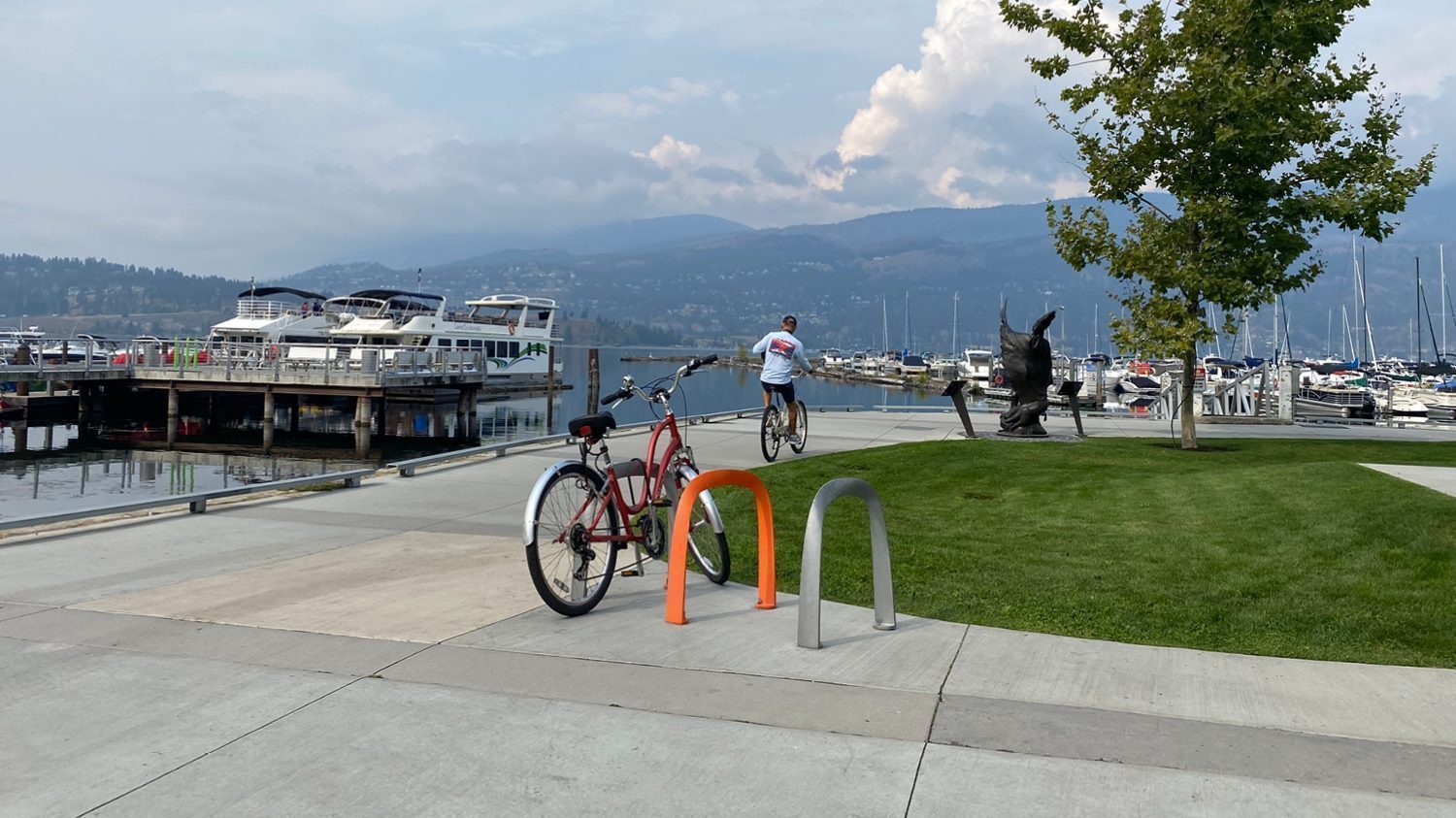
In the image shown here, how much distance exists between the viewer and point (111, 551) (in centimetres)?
854

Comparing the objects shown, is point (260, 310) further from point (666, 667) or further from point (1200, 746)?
point (1200, 746)

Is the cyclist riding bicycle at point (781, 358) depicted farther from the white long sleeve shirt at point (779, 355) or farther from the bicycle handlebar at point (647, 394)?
the bicycle handlebar at point (647, 394)

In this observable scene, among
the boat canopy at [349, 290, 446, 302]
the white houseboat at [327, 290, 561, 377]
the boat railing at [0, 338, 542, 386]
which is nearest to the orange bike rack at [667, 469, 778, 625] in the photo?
the boat railing at [0, 338, 542, 386]

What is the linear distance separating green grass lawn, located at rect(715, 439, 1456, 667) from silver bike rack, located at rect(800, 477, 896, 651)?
1.75 ft

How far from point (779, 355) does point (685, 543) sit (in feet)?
32.1

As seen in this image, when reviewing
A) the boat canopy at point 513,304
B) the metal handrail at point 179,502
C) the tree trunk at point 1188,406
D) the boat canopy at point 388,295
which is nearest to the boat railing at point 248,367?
the boat canopy at point 388,295

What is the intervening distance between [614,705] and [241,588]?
11.5 feet

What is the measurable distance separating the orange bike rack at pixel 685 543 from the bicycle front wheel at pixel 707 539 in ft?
1.54

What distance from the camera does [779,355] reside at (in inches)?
632

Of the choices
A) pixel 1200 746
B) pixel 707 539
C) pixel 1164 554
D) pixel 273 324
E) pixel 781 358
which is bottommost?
pixel 1200 746

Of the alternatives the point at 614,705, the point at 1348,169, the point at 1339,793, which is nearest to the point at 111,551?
the point at 614,705

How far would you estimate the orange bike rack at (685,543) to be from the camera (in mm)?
6418

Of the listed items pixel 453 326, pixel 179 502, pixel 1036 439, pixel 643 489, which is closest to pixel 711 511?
pixel 643 489

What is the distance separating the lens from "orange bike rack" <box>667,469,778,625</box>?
21.1 ft
